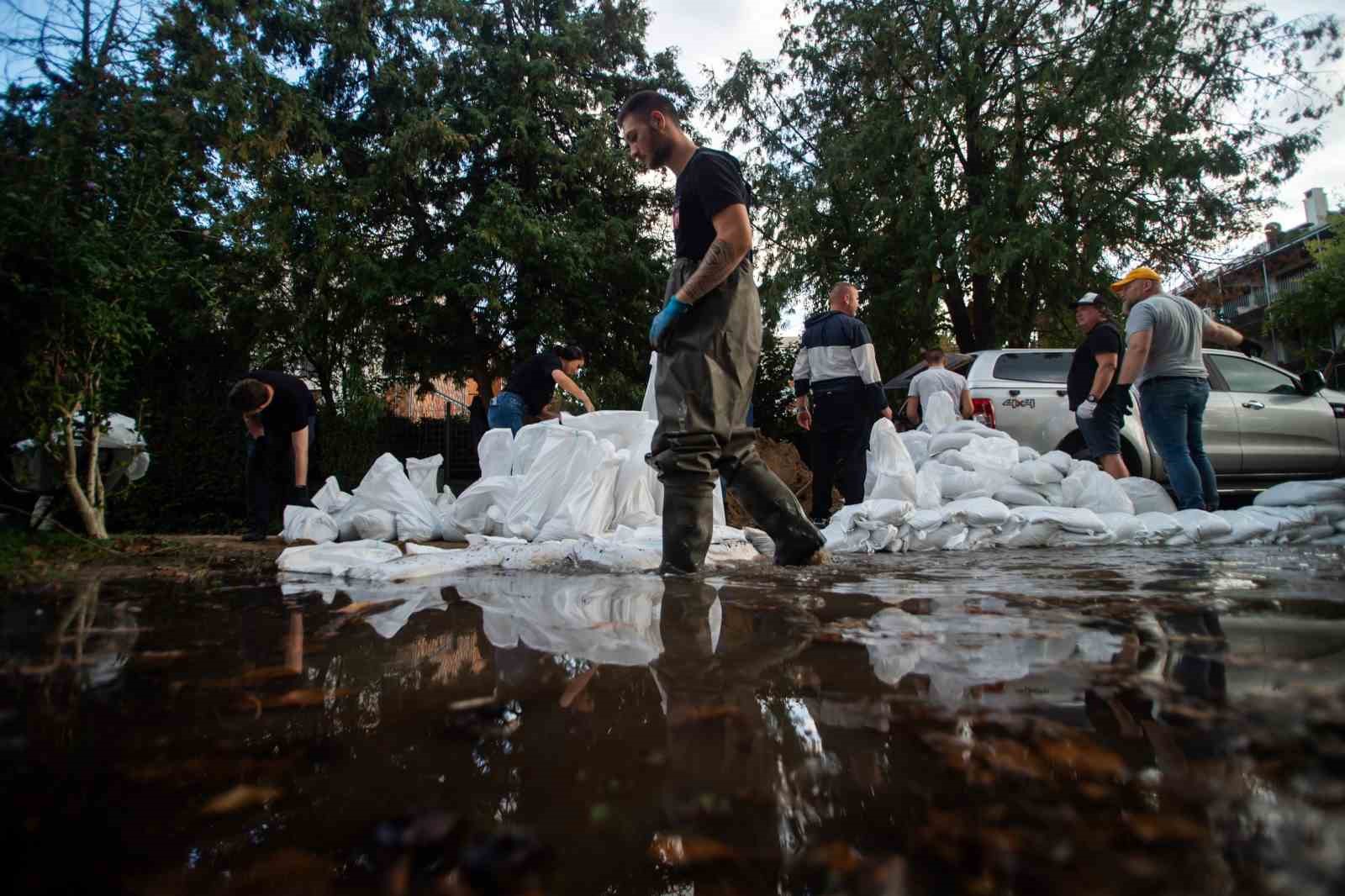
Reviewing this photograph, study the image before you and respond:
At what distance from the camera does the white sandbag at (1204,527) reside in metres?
3.97

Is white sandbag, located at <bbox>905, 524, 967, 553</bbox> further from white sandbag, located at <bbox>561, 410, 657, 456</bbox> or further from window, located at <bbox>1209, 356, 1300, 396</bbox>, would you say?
window, located at <bbox>1209, 356, 1300, 396</bbox>

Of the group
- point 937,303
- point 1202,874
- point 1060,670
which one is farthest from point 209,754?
point 937,303

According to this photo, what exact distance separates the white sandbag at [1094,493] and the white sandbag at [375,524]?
14.6ft

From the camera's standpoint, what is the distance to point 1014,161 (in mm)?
11742

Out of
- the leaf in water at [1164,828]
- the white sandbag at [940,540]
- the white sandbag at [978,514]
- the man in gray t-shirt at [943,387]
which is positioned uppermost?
the man in gray t-shirt at [943,387]

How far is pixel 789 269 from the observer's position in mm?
13180

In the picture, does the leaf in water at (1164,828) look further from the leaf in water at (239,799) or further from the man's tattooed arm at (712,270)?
the man's tattooed arm at (712,270)

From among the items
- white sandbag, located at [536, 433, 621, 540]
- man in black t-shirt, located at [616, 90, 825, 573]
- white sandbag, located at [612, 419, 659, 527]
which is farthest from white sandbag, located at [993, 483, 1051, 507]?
man in black t-shirt, located at [616, 90, 825, 573]

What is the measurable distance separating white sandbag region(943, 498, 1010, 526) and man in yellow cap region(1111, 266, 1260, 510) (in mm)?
1226

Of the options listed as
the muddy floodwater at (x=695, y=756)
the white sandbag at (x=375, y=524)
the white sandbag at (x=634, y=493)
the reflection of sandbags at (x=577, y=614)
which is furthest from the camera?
the white sandbag at (x=375, y=524)

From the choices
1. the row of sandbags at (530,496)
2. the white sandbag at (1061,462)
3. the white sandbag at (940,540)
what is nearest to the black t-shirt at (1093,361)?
the white sandbag at (1061,462)

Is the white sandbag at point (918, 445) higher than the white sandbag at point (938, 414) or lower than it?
lower

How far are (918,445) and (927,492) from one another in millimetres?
1148

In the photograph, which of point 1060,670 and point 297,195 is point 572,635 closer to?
point 1060,670
